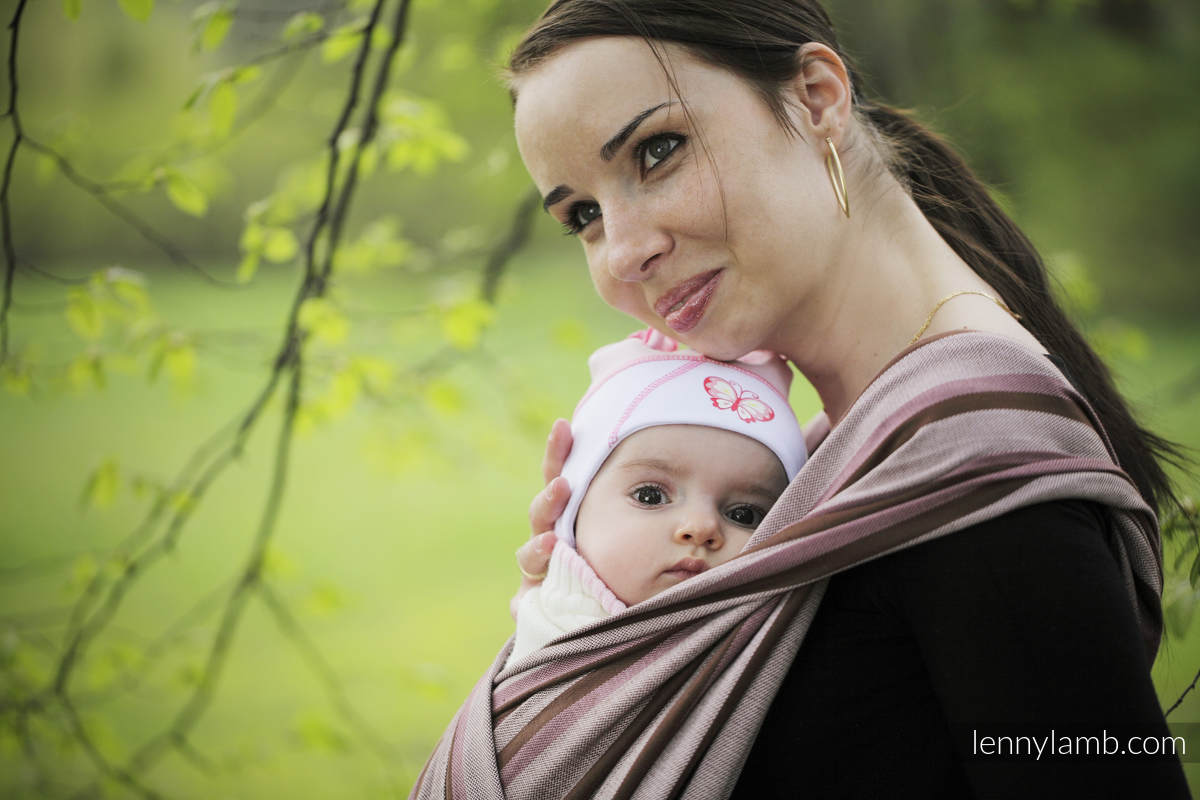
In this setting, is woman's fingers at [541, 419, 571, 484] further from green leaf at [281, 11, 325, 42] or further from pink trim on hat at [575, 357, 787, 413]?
green leaf at [281, 11, 325, 42]

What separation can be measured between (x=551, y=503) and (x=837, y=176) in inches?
22.1

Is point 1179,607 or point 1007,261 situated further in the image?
point 1179,607

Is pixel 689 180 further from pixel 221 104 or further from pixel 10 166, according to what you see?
pixel 10 166

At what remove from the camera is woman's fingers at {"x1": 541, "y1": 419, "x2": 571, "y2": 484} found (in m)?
1.41

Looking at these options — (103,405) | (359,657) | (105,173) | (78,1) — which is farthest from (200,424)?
(78,1)

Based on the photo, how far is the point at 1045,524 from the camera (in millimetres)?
929

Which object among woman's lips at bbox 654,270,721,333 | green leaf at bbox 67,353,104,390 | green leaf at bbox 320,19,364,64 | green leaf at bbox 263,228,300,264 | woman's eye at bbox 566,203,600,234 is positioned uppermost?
green leaf at bbox 320,19,364,64

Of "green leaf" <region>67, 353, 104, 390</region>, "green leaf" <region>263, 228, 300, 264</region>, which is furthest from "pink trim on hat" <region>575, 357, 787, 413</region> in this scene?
"green leaf" <region>67, 353, 104, 390</region>

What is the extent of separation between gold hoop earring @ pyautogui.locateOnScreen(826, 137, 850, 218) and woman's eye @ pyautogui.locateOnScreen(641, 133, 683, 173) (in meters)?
0.19

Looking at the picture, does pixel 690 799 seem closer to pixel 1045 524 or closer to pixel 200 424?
pixel 1045 524

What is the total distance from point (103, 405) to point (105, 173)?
1.95 m

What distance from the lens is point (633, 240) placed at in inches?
48.8

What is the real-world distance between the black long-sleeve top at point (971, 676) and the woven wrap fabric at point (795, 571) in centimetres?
3
